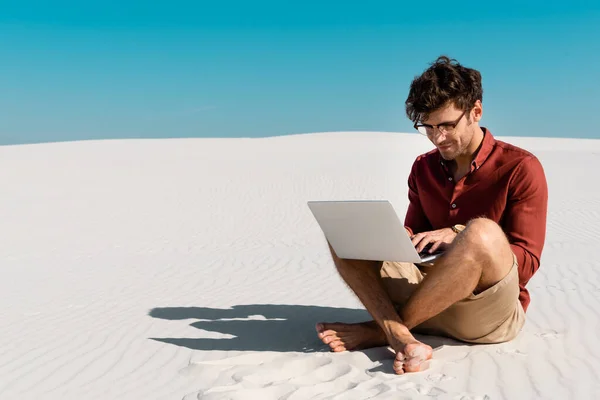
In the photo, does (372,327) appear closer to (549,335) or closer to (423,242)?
(423,242)

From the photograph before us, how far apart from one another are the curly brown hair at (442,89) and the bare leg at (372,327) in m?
0.92

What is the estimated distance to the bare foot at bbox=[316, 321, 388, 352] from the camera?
406cm

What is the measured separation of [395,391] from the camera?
337 cm

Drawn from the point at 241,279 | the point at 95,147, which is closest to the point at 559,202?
the point at 241,279

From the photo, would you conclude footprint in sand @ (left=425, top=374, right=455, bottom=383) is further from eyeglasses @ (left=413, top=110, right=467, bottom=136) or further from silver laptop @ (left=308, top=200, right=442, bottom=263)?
eyeglasses @ (left=413, top=110, right=467, bottom=136)

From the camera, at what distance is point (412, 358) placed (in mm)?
3568

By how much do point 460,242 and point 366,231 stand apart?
0.48m

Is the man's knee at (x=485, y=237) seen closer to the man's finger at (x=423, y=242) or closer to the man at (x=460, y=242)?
the man at (x=460, y=242)

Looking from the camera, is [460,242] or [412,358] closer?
[460,242]

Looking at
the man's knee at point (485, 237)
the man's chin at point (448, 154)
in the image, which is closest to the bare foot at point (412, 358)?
the man's knee at point (485, 237)

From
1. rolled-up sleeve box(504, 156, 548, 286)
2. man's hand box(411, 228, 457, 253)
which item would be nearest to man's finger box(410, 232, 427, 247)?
man's hand box(411, 228, 457, 253)

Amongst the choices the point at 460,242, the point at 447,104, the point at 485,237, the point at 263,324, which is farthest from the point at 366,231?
the point at 263,324

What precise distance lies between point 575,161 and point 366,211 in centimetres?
2584

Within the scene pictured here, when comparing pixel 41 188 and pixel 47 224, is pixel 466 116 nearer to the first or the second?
pixel 47 224
